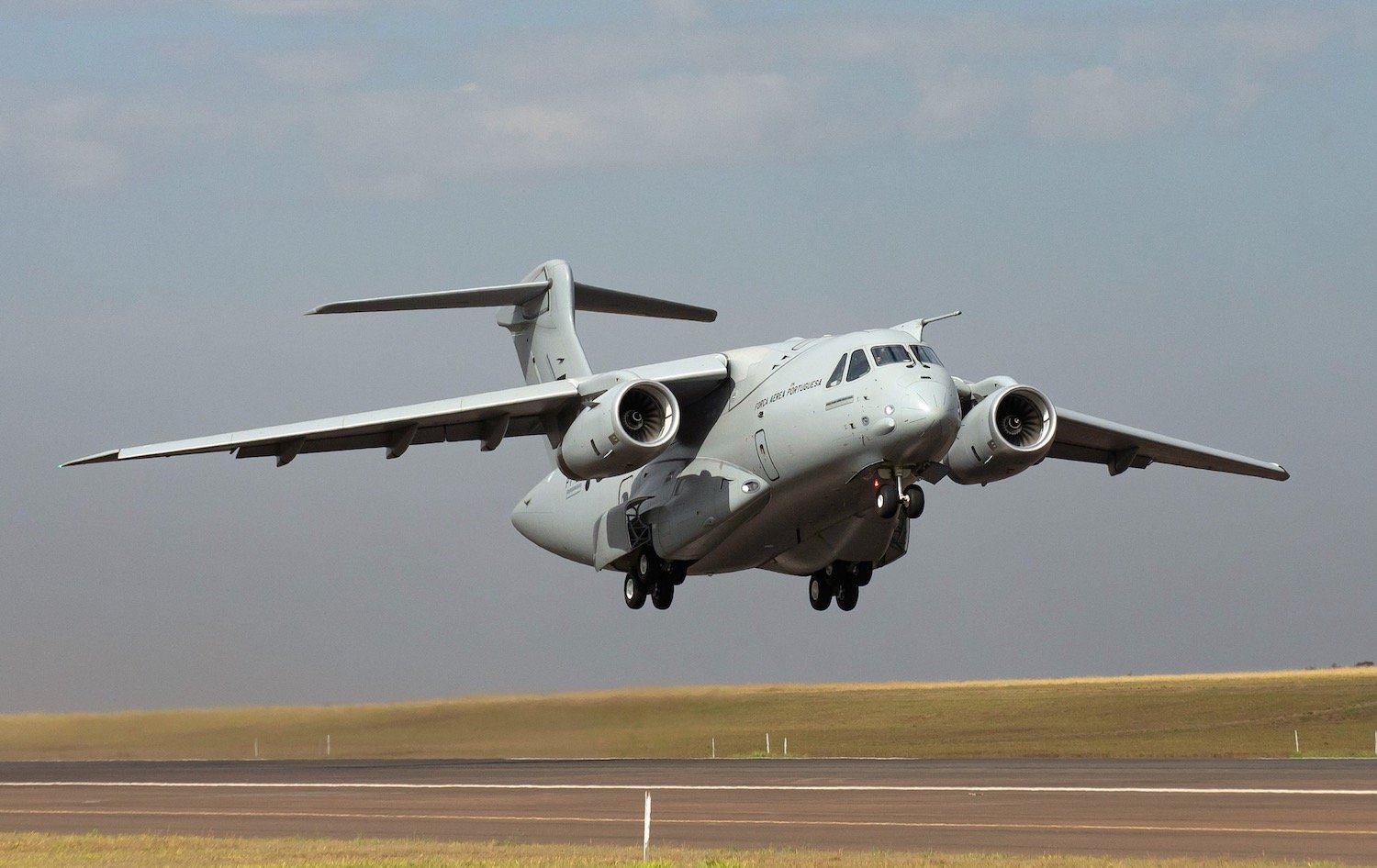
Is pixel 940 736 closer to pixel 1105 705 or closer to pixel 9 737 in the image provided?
pixel 1105 705

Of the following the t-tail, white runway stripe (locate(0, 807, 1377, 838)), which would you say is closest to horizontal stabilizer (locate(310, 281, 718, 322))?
the t-tail

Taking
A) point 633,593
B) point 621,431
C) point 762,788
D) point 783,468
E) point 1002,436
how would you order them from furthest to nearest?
point 633,593
point 1002,436
point 783,468
point 621,431
point 762,788

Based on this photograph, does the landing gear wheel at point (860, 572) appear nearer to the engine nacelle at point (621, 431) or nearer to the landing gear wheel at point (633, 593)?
the landing gear wheel at point (633, 593)

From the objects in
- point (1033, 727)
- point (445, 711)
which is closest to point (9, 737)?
point (445, 711)

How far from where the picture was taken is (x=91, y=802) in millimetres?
20500

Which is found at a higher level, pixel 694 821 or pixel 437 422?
pixel 437 422

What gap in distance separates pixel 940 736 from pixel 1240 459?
9775 mm

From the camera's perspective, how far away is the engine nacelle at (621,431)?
68.2 ft

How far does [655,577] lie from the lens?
2392 cm

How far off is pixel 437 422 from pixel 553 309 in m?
5.15

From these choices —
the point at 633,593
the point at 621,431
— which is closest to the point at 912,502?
the point at 621,431

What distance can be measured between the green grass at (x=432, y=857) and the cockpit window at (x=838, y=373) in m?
8.12

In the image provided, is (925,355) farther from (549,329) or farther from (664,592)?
(549,329)

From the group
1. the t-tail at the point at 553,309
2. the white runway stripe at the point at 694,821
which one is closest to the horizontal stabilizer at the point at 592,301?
the t-tail at the point at 553,309
